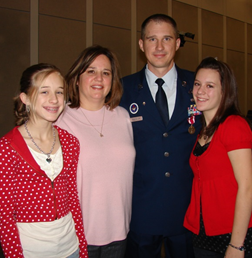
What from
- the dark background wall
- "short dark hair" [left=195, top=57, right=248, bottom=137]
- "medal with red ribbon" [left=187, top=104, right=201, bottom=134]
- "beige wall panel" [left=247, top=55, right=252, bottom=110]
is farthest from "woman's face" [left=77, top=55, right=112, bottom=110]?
"beige wall panel" [left=247, top=55, right=252, bottom=110]

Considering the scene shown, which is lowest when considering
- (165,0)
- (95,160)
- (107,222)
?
(107,222)

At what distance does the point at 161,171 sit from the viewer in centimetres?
176

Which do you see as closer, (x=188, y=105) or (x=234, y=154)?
(x=234, y=154)

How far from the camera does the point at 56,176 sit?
1.35 metres

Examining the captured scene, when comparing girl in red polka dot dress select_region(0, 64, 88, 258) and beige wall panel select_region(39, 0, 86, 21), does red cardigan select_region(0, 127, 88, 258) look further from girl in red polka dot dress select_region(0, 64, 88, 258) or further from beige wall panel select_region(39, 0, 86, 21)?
beige wall panel select_region(39, 0, 86, 21)

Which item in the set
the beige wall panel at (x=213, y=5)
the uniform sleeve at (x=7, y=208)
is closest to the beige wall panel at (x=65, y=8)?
the beige wall panel at (x=213, y=5)

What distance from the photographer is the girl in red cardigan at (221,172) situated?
4.42ft

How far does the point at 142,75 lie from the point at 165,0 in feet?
15.1

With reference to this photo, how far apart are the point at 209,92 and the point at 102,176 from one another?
0.83 metres

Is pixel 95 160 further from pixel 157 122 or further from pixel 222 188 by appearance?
pixel 222 188

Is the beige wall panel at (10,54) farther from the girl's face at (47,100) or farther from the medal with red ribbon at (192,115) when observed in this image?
the medal with red ribbon at (192,115)

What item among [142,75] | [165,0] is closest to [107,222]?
[142,75]

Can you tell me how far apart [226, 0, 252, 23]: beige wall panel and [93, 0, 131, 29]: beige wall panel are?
3529 millimetres

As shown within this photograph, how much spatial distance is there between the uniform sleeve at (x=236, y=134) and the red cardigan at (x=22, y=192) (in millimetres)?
882
